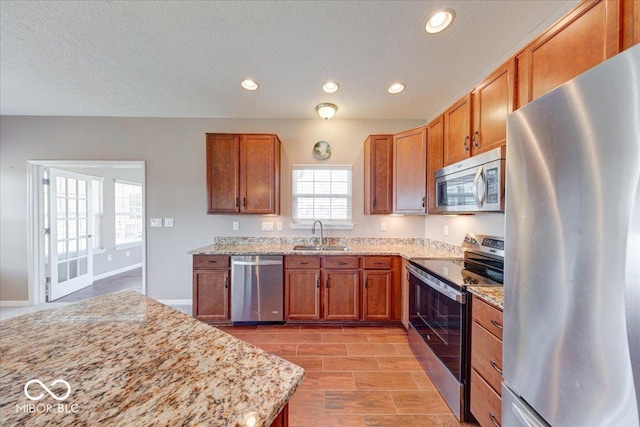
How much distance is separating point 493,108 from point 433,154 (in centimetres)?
85

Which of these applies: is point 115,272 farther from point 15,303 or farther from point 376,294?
point 376,294

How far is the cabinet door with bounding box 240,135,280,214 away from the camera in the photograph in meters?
3.03

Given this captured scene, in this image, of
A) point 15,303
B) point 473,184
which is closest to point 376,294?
point 473,184

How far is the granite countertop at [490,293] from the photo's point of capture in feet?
4.18

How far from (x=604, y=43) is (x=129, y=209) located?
7382 mm

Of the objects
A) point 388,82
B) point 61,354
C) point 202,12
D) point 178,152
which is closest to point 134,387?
point 61,354

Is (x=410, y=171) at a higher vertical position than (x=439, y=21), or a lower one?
lower

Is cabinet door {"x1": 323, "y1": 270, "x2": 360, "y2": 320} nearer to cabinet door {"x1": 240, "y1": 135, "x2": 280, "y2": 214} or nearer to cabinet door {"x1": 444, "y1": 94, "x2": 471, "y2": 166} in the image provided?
cabinet door {"x1": 240, "y1": 135, "x2": 280, "y2": 214}

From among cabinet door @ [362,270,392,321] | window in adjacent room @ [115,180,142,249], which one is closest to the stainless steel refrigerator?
cabinet door @ [362,270,392,321]

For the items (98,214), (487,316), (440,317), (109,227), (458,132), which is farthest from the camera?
(109,227)

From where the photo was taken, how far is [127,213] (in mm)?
5535

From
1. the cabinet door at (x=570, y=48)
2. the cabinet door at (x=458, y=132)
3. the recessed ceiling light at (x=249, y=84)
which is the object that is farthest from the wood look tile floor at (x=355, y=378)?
the recessed ceiling light at (x=249, y=84)

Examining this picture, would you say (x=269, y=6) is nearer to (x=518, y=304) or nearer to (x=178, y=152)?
(x=518, y=304)

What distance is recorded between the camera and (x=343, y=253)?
9.07 feet
